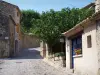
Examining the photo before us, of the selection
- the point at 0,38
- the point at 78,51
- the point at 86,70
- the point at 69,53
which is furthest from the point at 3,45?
the point at 86,70

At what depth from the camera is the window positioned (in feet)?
54.4

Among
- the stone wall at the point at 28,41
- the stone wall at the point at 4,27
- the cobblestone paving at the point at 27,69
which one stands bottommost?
the cobblestone paving at the point at 27,69

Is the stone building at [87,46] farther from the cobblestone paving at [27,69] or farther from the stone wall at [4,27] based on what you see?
the stone wall at [4,27]

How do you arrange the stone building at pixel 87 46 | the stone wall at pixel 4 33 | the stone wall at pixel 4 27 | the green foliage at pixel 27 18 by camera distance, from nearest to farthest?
the stone building at pixel 87 46, the stone wall at pixel 4 33, the stone wall at pixel 4 27, the green foliage at pixel 27 18

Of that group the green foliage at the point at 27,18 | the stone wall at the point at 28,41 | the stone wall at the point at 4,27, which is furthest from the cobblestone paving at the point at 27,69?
the green foliage at the point at 27,18

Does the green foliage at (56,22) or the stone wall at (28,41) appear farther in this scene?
the stone wall at (28,41)

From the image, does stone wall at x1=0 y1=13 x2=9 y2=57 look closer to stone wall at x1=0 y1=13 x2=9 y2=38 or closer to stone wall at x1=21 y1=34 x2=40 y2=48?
stone wall at x1=0 y1=13 x2=9 y2=38

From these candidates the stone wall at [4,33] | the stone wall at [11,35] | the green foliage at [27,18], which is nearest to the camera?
the stone wall at [4,33]

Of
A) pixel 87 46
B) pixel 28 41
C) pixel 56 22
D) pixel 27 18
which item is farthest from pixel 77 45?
pixel 27 18

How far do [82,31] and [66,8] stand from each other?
10.4 meters

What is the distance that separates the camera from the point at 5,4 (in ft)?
120

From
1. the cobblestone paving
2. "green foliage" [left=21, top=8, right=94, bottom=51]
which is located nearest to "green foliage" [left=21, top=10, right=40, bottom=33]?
"green foliage" [left=21, top=8, right=94, bottom=51]

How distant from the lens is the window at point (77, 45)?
16.6 m

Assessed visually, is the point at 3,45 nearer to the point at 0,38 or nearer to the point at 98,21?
the point at 0,38
